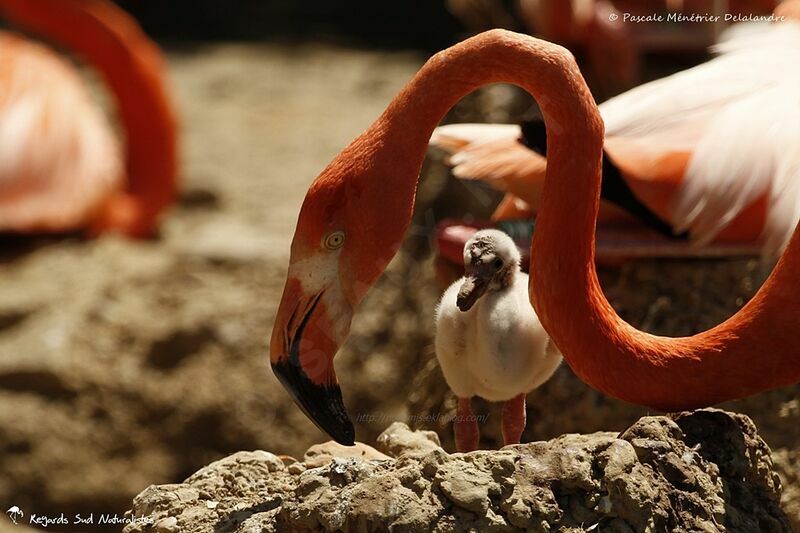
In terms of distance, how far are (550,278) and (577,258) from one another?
0.22 ft

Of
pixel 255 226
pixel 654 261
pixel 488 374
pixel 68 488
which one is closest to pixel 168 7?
pixel 255 226

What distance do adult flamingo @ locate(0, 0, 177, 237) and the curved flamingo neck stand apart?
478 cm

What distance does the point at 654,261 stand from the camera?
12.3 ft

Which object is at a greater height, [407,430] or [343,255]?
[343,255]

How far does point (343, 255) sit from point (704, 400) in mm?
785


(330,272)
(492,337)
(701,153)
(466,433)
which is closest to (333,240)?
(330,272)

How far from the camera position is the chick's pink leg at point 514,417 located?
2.95 metres

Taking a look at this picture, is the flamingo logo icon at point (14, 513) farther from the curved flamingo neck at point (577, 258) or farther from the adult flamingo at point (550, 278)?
the curved flamingo neck at point (577, 258)

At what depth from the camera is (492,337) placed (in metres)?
2.80

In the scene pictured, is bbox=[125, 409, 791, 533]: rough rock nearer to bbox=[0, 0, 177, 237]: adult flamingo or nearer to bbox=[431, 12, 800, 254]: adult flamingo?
bbox=[431, 12, 800, 254]: adult flamingo

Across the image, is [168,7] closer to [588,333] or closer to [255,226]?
[255,226]

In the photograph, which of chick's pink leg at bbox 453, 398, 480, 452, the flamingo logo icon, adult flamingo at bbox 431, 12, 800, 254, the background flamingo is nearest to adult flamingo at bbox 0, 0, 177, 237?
the background flamingo

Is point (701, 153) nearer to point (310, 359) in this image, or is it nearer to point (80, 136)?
point (310, 359)

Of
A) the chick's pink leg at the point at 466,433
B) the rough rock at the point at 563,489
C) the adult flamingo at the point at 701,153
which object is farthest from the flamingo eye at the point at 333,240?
the adult flamingo at the point at 701,153
